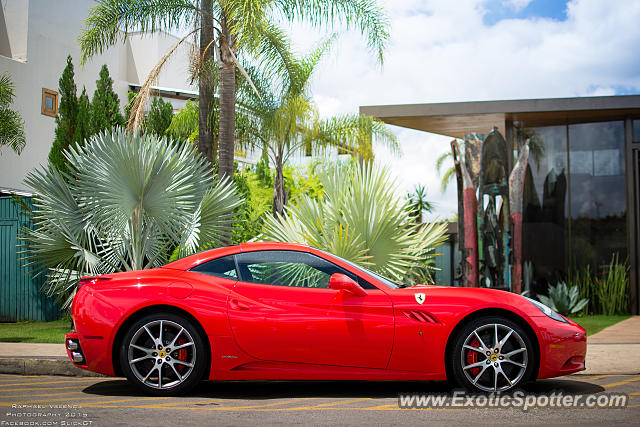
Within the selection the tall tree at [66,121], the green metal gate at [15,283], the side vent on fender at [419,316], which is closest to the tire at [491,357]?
the side vent on fender at [419,316]

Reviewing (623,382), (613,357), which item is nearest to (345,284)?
(623,382)

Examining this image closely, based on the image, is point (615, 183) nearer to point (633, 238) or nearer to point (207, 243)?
point (633, 238)

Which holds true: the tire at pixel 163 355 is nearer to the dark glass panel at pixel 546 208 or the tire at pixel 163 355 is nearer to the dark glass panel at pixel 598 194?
the dark glass panel at pixel 546 208

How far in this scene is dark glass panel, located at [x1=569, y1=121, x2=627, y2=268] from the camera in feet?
58.3

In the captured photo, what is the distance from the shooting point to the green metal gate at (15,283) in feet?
47.8

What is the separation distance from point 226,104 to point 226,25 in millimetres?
1581

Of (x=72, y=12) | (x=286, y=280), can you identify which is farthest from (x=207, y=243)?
(x=72, y=12)

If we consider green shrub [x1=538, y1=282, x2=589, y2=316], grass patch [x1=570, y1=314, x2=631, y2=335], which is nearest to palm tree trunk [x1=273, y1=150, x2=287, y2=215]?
green shrub [x1=538, y1=282, x2=589, y2=316]

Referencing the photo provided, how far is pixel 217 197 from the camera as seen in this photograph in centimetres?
1080

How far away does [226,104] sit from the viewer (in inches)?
531

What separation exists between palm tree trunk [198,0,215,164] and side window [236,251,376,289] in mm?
8787

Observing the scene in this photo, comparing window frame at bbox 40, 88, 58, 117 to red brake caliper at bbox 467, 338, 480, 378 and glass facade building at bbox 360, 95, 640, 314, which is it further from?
red brake caliper at bbox 467, 338, 480, 378

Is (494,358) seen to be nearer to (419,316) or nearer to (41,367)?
(419,316)

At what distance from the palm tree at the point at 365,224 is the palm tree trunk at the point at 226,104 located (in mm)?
3335
